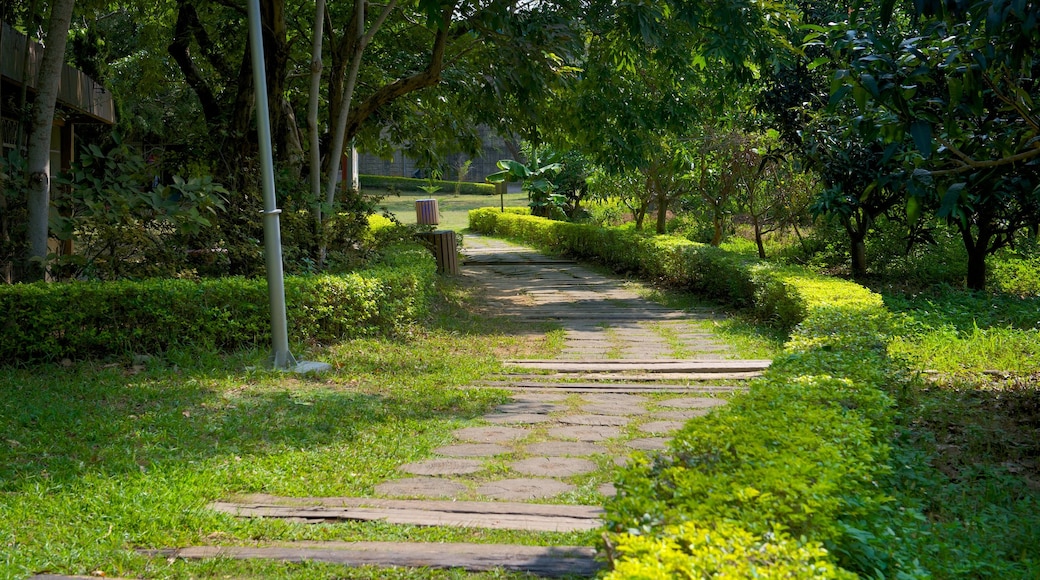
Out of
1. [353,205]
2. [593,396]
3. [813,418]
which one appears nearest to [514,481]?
[813,418]

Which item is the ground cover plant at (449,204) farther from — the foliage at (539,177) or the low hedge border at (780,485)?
the low hedge border at (780,485)

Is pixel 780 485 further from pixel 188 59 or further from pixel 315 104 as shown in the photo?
pixel 188 59

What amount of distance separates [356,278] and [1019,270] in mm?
9544

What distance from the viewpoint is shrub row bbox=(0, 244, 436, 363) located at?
25.5 ft

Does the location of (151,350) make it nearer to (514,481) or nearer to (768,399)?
(514,481)

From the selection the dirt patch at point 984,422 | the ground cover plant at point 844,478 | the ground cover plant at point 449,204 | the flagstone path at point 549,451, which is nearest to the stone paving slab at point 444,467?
the flagstone path at point 549,451

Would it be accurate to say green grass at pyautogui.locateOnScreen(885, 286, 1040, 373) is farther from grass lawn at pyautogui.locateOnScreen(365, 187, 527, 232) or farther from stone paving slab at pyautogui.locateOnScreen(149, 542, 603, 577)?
grass lawn at pyautogui.locateOnScreen(365, 187, 527, 232)

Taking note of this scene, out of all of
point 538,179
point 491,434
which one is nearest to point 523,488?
point 491,434

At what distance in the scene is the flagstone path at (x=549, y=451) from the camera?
401cm

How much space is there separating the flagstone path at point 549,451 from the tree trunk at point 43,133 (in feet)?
14.5

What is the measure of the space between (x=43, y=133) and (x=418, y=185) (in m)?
37.4

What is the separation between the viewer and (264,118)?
7.93 metres

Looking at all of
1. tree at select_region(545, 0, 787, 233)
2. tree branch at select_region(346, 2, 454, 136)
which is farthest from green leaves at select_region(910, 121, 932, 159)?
tree branch at select_region(346, 2, 454, 136)

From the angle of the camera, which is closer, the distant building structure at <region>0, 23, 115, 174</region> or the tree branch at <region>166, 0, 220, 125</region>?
the distant building structure at <region>0, 23, 115, 174</region>
